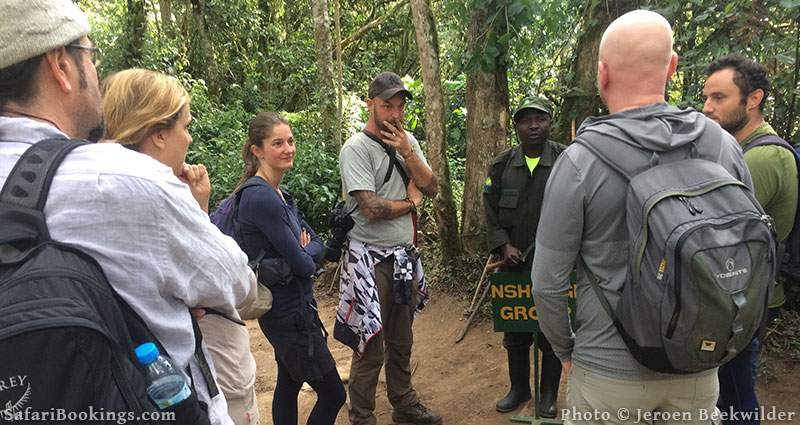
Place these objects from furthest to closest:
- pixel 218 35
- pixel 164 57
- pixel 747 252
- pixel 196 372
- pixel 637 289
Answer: pixel 218 35
pixel 164 57
pixel 637 289
pixel 747 252
pixel 196 372

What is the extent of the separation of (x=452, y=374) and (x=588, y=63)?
3094mm

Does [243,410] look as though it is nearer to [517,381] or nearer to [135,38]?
[517,381]

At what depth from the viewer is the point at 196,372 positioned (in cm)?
143

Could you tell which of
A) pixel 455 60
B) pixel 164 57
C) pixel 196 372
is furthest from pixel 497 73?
pixel 164 57

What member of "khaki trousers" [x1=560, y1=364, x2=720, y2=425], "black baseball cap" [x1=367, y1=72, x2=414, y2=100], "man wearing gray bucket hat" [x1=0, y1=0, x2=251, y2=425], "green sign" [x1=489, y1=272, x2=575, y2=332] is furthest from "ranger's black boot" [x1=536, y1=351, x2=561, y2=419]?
"man wearing gray bucket hat" [x1=0, y1=0, x2=251, y2=425]

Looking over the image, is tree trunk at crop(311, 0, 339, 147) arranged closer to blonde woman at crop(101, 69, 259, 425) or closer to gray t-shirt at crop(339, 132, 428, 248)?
gray t-shirt at crop(339, 132, 428, 248)

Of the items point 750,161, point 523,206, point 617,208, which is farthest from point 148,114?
point 750,161

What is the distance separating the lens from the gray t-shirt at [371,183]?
3.62 m

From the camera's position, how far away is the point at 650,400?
6.29ft

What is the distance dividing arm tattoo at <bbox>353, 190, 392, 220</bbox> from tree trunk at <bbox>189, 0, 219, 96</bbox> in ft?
38.4

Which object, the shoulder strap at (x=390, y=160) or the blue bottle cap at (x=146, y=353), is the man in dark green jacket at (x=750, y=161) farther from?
the blue bottle cap at (x=146, y=353)

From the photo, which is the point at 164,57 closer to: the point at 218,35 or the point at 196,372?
the point at 218,35

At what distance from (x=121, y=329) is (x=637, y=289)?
1.50 m

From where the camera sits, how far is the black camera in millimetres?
3693
